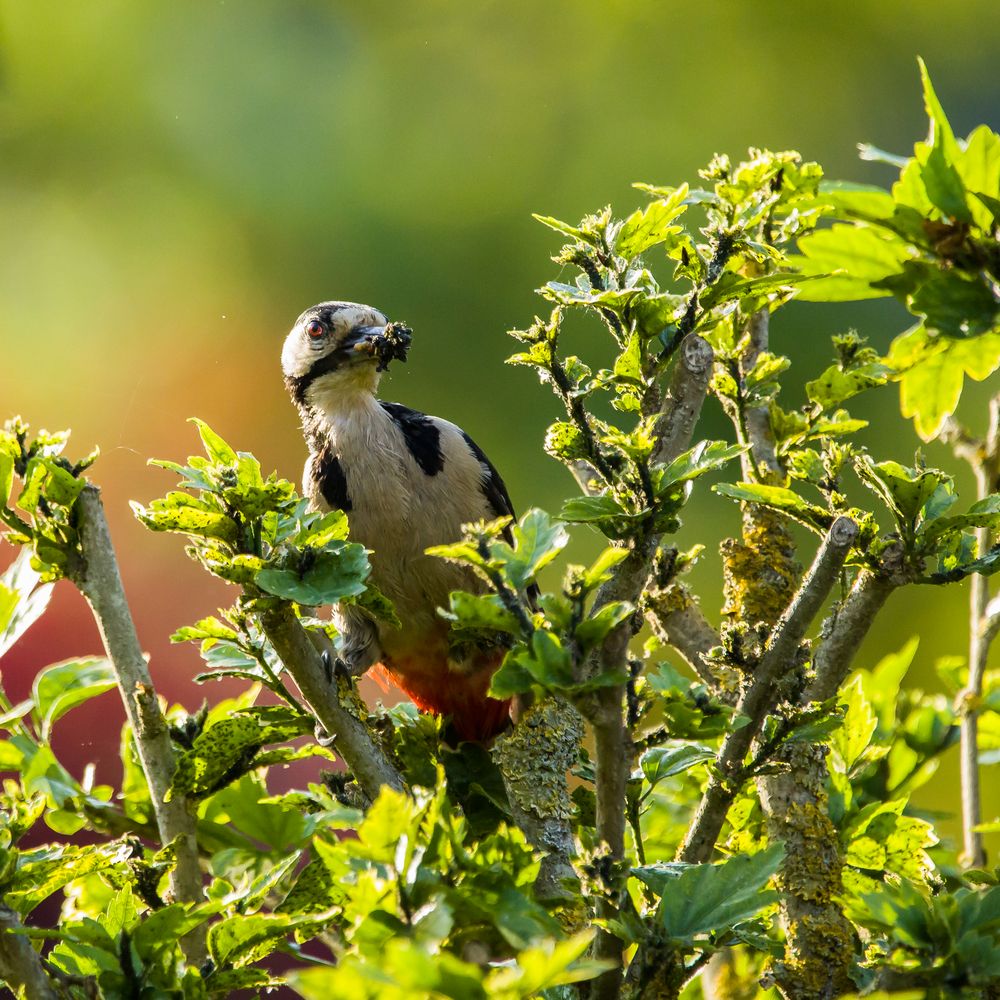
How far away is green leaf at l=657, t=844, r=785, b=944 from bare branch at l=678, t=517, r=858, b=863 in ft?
0.75

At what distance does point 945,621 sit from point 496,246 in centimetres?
227

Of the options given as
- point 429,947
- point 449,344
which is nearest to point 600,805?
point 429,947

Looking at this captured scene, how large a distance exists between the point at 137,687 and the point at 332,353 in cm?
183

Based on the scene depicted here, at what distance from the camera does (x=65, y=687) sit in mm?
2055

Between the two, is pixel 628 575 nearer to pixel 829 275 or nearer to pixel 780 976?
pixel 829 275

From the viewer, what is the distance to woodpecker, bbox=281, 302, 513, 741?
10.2ft

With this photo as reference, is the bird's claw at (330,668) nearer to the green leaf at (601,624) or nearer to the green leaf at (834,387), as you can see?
the green leaf at (601,624)

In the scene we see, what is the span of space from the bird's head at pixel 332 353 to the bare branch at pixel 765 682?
182 centimetres

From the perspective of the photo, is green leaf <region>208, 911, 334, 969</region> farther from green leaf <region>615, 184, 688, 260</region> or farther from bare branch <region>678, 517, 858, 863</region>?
green leaf <region>615, 184, 688, 260</region>

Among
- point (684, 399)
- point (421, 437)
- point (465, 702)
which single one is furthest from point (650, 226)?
point (465, 702)

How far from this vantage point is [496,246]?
548cm

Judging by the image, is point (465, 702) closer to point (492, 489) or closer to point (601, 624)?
point (492, 489)

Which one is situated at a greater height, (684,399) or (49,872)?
(684,399)

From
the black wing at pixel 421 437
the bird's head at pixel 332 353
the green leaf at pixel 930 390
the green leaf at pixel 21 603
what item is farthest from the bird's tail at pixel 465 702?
the green leaf at pixel 930 390
